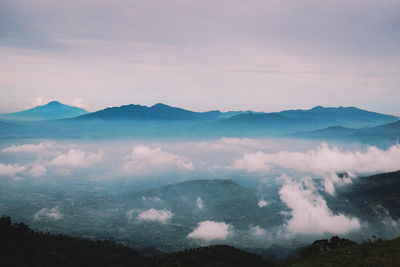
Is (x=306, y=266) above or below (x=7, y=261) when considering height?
above

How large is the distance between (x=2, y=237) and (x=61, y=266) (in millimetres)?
38262

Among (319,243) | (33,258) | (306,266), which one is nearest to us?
(306,266)

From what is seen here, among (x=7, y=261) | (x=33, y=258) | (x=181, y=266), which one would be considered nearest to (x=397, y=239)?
(x=181, y=266)

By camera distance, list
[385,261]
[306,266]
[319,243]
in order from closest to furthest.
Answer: [385,261] < [306,266] < [319,243]

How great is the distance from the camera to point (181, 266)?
199 m

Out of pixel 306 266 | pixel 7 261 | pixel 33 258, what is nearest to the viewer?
pixel 306 266

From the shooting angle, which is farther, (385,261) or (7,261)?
(7,261)

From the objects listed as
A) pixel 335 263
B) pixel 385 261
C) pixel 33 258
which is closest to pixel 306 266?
pixel 335 263

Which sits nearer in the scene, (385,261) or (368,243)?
(385,261)

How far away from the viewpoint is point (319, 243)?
101250 millimetres

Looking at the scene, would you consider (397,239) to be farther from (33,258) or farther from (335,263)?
(33,258)

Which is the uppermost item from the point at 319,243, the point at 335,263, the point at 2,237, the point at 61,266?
the point at 335,263

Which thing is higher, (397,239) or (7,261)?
(397,239)

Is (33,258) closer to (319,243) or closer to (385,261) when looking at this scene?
(319,243)
